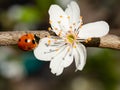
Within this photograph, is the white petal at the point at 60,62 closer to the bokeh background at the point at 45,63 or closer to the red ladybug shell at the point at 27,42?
the red ladybug shell at the point at 27,42

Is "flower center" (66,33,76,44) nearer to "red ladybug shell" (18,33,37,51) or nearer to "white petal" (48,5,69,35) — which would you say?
"white petal" (48,5,69,35)

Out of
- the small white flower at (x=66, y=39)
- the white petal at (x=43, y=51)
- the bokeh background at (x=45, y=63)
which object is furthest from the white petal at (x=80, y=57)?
the bokeh background at (x=45, y=63)

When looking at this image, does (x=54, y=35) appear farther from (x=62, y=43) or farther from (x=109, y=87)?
(x=109, y=87)

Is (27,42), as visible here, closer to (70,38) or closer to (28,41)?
(28,41)

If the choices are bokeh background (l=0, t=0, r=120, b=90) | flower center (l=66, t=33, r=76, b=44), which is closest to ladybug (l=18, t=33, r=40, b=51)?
flower center (l=66, t=33, r=76, b=44)

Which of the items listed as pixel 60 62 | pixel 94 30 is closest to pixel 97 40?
pixel 94 30

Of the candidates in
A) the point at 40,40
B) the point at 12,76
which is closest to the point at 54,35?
the point at 40,40

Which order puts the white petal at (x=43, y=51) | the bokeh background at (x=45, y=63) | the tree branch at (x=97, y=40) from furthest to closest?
1. the bokeh background at (x=45, y=63)
2. the white petal at (x=43, y=51)
3. the tree branch at (x=97, y=40)
